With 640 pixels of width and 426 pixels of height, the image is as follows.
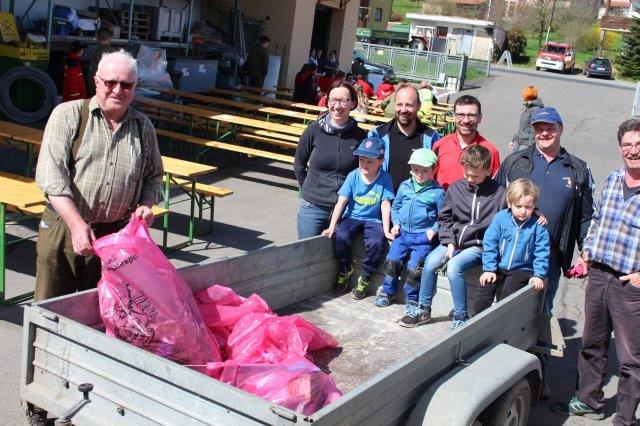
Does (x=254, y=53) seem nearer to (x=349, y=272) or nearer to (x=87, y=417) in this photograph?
(x=349, y=272)

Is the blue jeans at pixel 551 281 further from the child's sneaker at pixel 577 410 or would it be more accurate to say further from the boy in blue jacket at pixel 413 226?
the boy in blue jacket at pixel 413 226

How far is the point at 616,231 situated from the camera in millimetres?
4684

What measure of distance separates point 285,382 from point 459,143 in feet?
9.07

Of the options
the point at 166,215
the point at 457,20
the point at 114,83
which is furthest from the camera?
the point at 457,20

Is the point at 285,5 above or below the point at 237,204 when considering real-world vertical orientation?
above

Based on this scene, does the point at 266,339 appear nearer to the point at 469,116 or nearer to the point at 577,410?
the point at 469,116

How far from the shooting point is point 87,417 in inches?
119

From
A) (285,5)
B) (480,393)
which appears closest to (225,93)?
(285,5)

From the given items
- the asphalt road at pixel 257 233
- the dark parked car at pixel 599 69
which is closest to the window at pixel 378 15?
the dark parked car at pixel 599 69

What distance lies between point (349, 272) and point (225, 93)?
10989mm

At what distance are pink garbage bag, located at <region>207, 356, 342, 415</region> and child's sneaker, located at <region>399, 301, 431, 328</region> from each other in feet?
5.82

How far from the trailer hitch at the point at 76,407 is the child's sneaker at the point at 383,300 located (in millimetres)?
2689

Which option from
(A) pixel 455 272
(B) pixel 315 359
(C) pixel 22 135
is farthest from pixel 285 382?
(C) pixel 22 135

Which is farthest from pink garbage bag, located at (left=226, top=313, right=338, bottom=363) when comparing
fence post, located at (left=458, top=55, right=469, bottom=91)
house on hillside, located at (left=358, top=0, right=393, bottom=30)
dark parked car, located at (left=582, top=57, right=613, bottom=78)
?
house on hillside, located at (left=358, top=0, right=393, bottom=30)
